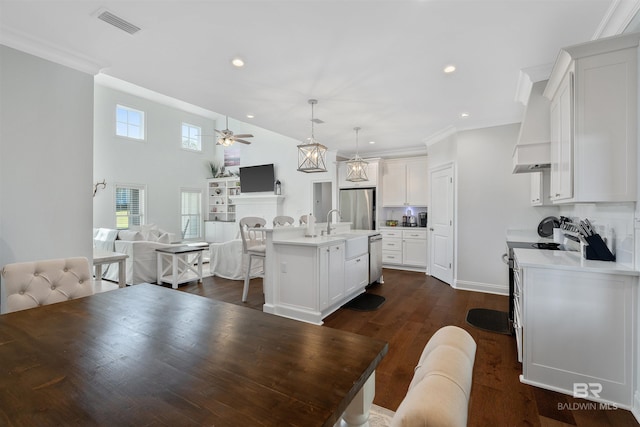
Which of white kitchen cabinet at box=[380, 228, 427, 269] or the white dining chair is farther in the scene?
white kitchen cabinet at box=[380, 228, 427, 269]

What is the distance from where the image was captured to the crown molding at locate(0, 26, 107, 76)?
7.50ft

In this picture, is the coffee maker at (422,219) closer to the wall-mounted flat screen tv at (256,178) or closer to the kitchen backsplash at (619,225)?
the kitchen backsplash at (619,225)

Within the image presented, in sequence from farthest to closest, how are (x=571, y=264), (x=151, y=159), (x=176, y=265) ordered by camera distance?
(x=151, y=159)
(x=176, y=265)
(x=571, y=264)

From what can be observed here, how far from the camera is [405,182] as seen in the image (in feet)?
21.0

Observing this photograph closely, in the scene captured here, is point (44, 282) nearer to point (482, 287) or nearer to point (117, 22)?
point (117, 22)

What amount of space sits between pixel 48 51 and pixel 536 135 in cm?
459

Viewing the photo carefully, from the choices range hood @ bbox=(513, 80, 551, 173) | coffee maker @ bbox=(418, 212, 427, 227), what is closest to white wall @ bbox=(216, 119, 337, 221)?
coffee maker @ bbox=(418, 212, 427, 227)

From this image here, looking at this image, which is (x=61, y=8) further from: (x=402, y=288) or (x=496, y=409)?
(x=402, y=288)

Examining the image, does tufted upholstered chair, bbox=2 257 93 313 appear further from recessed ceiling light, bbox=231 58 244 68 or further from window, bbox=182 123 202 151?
window, bbox=182 123 202 151

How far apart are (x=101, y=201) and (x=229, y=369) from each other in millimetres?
7876

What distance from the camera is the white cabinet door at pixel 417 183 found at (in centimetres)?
617

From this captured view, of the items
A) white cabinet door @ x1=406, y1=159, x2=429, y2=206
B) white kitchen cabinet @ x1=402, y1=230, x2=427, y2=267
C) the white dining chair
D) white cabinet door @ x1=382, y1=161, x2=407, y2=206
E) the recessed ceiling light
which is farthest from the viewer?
white cabinet door @ x1=382, y1=161, x2=407, y2=206

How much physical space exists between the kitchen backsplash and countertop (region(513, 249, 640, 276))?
0.09 m

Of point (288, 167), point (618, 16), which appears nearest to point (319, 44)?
point (618, 16)
